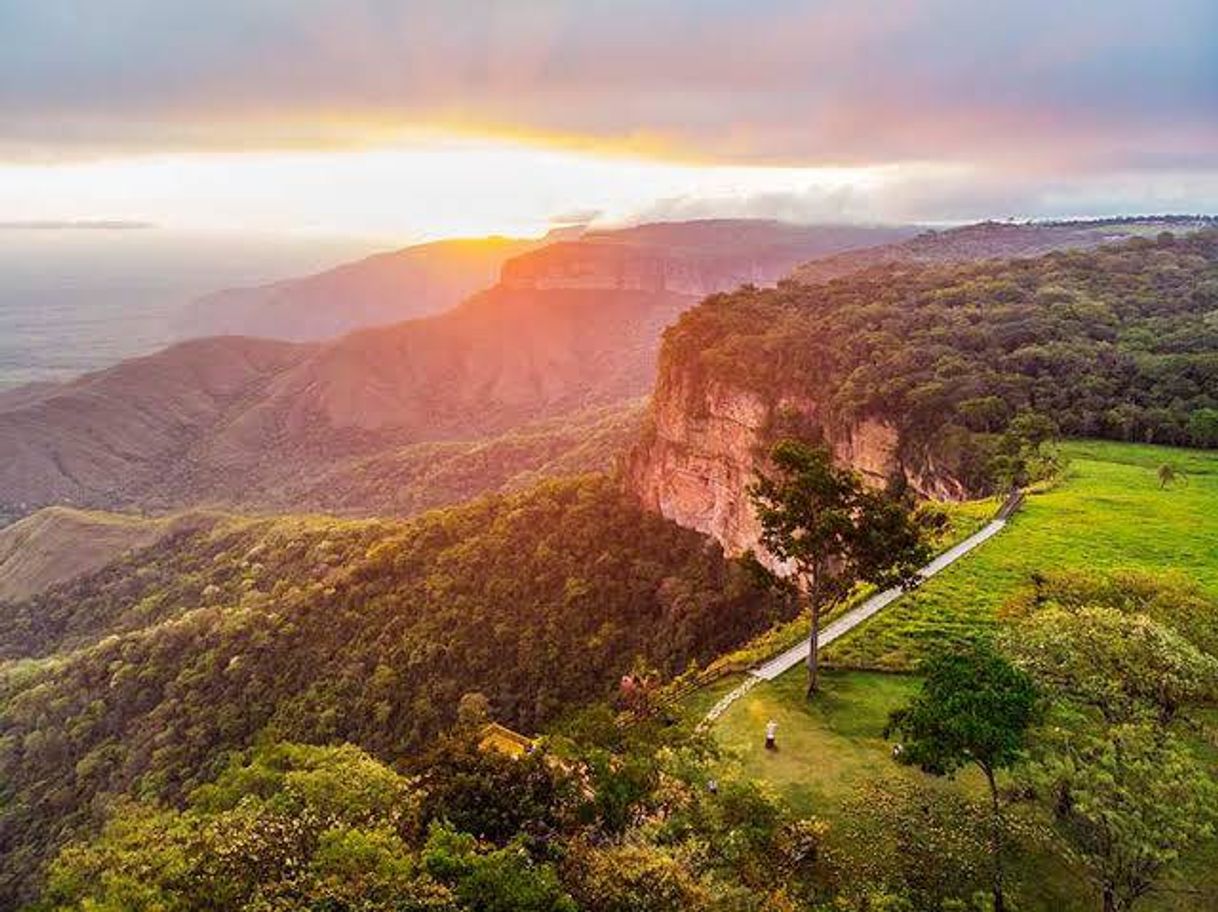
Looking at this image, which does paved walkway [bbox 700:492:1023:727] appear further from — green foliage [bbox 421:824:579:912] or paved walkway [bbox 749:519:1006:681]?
green foliage [bbox 421:824:579:912]

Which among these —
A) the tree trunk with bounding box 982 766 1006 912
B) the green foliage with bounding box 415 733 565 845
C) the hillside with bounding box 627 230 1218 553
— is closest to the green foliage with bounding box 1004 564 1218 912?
the tree trunk with bounding box 982 766 1006 912

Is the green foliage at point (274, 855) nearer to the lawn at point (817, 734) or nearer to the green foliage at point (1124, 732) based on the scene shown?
the lawn at point (817, 734)

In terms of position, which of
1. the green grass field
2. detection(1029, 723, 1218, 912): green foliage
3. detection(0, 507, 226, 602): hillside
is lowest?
detection(0, 507, 226, 602): hillside

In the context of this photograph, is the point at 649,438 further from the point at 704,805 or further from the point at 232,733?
the point at 704,805

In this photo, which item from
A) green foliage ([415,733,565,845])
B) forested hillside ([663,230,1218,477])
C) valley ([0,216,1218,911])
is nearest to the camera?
green foliage ([415,733,565,845])

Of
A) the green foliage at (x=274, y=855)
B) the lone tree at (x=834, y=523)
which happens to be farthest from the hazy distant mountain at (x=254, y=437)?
the green foliage at (x=274, y=855)

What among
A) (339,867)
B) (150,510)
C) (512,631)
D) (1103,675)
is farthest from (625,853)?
(150,510)
